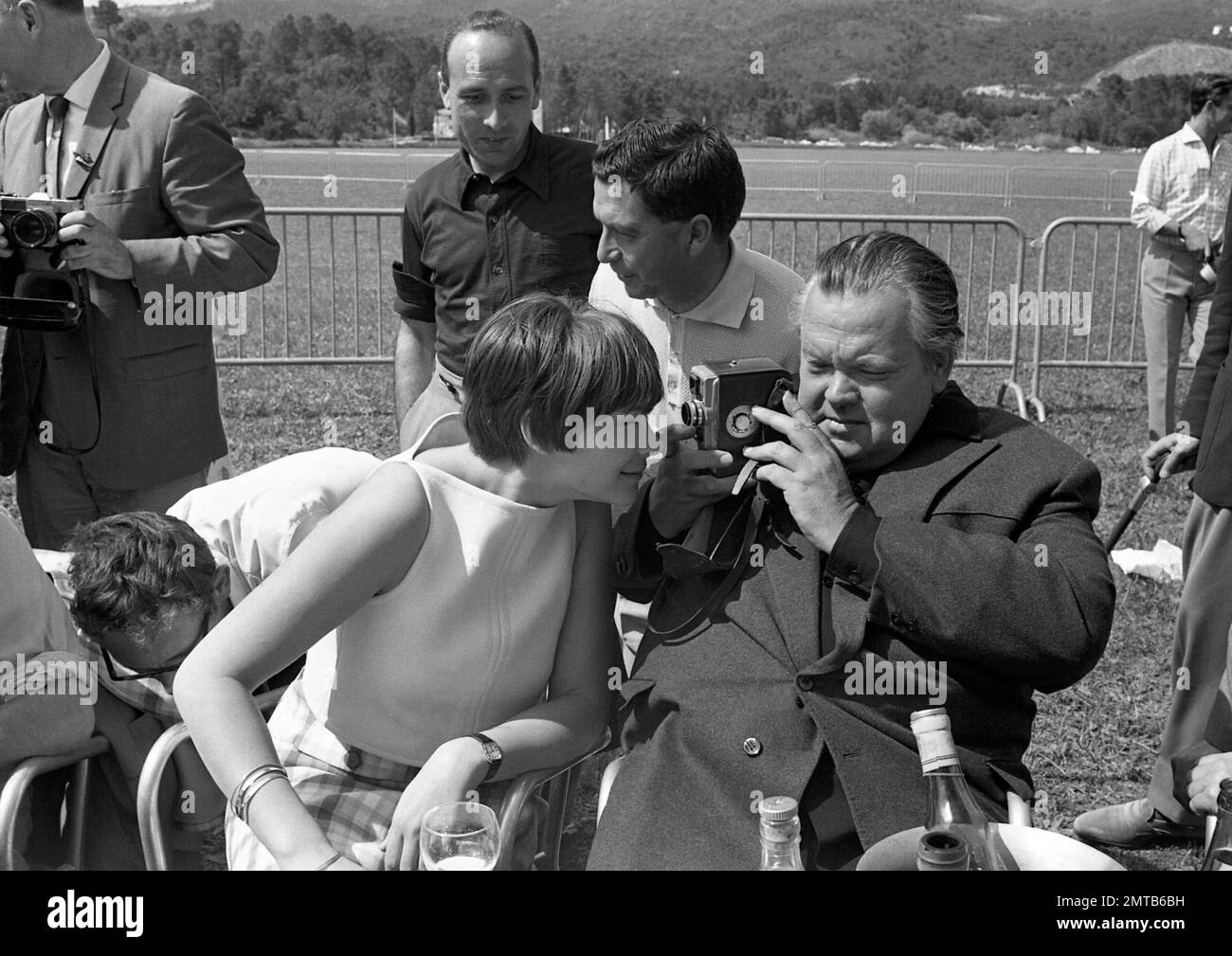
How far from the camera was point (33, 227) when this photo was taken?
10.6ft

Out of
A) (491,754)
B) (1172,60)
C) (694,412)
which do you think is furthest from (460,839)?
(1172,60)

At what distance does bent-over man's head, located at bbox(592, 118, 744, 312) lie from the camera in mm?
2875

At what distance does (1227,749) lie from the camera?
8.63 feet

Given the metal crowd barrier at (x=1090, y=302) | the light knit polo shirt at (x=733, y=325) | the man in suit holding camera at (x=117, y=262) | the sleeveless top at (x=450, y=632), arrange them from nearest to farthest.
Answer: the sleeveless top at (x=450, y=632) < the light knit polo shirt at (x=733, y=325) < the man in suit holding camera at (x=117, y=262) < the metal crowd barrier at (x=1090, y=302)

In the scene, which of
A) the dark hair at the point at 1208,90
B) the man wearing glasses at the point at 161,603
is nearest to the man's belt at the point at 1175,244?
the dark hair at the point at 1208,90

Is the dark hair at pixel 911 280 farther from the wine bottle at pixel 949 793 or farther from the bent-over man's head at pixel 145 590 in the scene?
the bent-over man's head at pixel 145 590

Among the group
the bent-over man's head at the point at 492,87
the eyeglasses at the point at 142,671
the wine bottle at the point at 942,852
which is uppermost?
the bent-over man's head at the point at 492,87

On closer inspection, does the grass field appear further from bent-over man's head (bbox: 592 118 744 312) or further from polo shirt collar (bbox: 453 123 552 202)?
polo shirt collar (bbox: 453 123 552 202)

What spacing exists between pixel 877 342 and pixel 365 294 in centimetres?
1190

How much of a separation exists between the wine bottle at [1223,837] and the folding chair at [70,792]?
71.6 inches

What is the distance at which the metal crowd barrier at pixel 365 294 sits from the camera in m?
8.86

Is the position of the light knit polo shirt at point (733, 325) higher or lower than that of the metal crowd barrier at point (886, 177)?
lower

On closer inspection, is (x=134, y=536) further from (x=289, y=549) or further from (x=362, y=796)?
(x=362, y=796)
